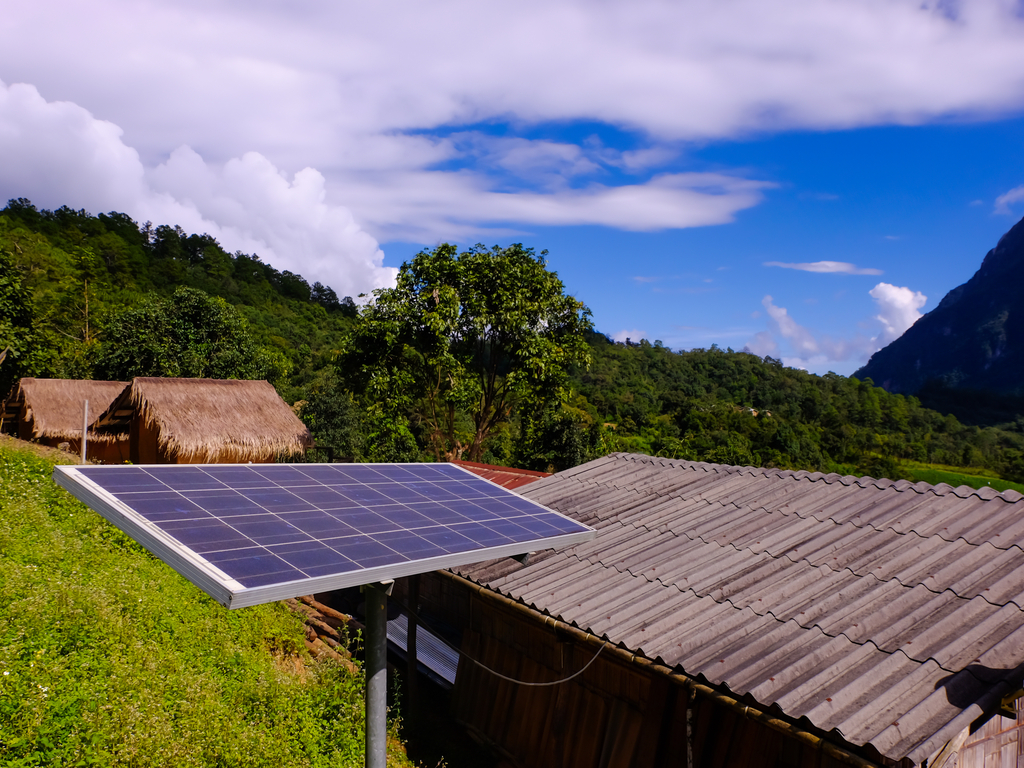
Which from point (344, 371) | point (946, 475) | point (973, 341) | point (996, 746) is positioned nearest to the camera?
point (996, 746)

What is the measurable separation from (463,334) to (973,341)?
118971 mm

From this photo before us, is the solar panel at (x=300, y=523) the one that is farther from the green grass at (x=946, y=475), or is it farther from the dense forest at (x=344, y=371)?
the green grass at (x=946, y=475)

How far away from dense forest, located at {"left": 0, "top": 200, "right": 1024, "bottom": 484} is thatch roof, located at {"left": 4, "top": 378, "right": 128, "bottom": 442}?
1.75m

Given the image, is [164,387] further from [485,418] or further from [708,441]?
[708,441]

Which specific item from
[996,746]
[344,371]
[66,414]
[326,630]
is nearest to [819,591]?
[996,746]

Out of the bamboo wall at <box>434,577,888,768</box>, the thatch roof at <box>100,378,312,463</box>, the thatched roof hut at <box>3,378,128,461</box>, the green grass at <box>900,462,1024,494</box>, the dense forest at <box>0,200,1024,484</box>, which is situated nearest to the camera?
the bamboo wall at <box>434,577,888,768</box>

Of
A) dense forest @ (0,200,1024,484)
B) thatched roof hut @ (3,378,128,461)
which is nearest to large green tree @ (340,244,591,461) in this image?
dense forest @ (0,200,1024,484)

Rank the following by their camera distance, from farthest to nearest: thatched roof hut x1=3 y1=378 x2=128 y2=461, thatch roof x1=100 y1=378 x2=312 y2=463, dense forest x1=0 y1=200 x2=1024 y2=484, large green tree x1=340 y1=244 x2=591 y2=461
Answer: dense forest x1=0 y1=200 x2=1024 y2=484
thatched roof hut x1=3 y1=378 x2=128 y2=461
large green tree x1=340 y1=244 x2=591 y2=461
thatch roof x1=100 y1=378 x2=312 y2=463

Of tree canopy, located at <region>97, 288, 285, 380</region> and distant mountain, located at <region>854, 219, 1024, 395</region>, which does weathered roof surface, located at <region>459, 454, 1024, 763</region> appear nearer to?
tree canopy, located at <region>97, 288, 285, 380</region>

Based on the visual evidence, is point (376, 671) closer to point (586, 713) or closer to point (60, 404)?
point (586, 713)

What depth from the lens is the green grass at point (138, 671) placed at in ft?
19.2

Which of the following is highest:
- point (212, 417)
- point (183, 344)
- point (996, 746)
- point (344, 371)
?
point (183, 344)

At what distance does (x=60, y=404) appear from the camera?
2509 cm

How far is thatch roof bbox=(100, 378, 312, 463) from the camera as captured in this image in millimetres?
19203
